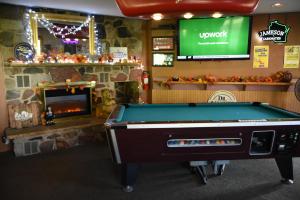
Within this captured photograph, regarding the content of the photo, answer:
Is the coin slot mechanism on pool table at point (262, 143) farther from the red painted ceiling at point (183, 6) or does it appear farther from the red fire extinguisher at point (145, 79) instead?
the red fire extinguisher at point (145, 79)

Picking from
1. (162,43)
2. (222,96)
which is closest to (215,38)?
(162,43)

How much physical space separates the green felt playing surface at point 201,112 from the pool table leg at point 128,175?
0.54 metres

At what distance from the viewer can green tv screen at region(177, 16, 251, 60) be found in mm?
4871

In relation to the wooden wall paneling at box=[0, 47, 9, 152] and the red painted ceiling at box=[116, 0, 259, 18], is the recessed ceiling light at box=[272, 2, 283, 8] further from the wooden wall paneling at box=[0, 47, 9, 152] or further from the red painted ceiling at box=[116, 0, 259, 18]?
the wooden wall paneling at box=[0, 47, 9, 152]

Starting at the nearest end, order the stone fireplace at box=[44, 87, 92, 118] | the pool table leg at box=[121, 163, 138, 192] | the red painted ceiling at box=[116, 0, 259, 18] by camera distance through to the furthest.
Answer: the red painted ceiling at box=[116, 0, 259, 18]
the pool table leg at box=[121, 163, 138, 192]
the stone fireplace at box=[44, 87, 92, 118]

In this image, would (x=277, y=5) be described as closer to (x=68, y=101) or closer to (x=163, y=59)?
(x=163, y=59)

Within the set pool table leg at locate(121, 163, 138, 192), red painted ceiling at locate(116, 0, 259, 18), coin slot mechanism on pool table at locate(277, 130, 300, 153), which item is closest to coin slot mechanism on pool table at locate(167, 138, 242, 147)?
coin slot mechanism on pool table at locate(277, 130, 300, 153)

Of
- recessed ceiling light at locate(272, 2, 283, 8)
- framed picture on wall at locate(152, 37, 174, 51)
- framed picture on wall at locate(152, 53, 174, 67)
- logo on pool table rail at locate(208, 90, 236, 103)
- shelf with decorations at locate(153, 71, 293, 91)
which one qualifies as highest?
recessed ceiling light at locate(272, 2, 283, 8)

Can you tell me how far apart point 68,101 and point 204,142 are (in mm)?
A: 3065

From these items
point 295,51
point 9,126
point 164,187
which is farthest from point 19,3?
point 295,51

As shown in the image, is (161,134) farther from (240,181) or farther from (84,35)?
(84,35)

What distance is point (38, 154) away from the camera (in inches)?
153

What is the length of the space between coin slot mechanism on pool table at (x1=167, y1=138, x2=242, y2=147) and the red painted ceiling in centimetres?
148

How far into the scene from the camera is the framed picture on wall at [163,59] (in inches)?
213
